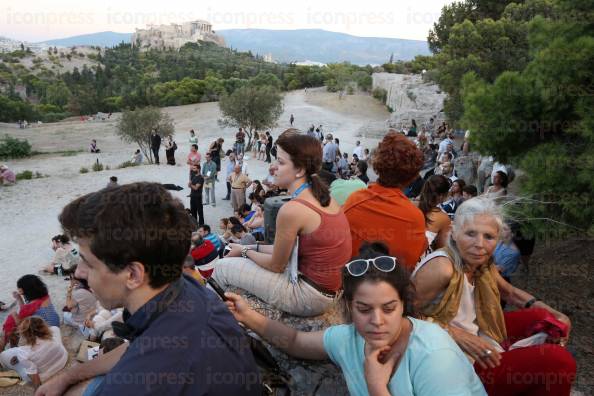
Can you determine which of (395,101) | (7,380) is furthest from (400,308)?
(395,101)

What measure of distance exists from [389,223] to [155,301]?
6.38 ft

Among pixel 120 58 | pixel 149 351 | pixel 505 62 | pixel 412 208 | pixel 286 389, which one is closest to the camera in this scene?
pixel 149 351

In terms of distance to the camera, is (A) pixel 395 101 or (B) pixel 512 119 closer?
(B) pixel 512 119

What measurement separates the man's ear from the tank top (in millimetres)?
1324

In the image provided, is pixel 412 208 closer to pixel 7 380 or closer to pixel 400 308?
pixel 400 308

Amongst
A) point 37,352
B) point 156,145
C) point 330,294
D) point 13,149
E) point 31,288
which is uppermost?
point 330,294

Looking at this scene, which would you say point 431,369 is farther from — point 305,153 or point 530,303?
point 305,153

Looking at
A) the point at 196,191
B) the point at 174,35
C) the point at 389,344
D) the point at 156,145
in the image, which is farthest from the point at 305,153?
the point at 174,35

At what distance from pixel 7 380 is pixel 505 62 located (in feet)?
54.4

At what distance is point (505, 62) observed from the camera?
1544 centimetres

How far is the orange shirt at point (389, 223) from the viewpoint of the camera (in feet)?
10.3

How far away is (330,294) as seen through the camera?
2934 mm

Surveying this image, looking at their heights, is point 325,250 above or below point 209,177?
above

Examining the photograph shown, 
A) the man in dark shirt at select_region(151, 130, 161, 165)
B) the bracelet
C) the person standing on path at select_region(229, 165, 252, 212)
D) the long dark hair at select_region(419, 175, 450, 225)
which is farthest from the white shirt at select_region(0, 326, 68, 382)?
the man in dark shirt at select_region(151, 130, 161, 165)
